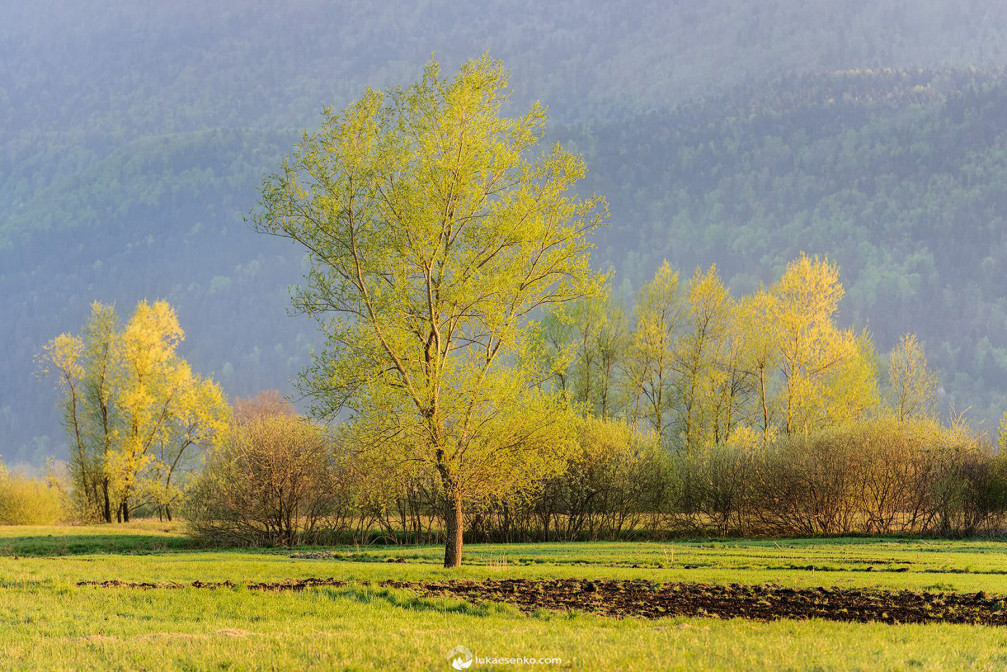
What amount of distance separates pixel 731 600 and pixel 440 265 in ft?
38.0

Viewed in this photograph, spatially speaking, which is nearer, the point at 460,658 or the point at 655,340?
the point at 460,658

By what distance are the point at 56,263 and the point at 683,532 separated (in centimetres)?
17845

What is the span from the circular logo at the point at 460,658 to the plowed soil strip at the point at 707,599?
14.6ft

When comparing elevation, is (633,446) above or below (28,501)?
above

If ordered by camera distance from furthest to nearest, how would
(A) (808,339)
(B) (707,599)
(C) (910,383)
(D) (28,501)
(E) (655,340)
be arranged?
(C) (910,383)
(E) (655,340)
(D) (28,501)
(A) (808,339)
(B) (707,599)

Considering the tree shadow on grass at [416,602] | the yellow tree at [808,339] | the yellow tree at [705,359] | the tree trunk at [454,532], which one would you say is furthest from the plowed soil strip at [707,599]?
the yellow tree at [705,359]

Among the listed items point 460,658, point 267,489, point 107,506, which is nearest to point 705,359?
point 267,489

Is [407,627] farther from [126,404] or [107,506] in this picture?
[107,506]

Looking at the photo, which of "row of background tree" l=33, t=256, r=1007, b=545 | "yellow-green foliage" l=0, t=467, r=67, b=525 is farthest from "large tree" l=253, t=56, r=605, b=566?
"yellow-green foliage" l=0, t=467, r=67, b=525

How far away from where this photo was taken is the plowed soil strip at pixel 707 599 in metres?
14.0

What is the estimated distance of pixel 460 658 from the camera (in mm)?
9750

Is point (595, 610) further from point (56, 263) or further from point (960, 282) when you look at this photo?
point (56, 263)

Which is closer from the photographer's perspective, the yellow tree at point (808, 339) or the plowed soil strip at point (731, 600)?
the plowed soil strip at point (731, 600)

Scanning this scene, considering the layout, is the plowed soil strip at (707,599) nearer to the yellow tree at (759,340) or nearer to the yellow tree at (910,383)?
the yellow tree at (759,340)
